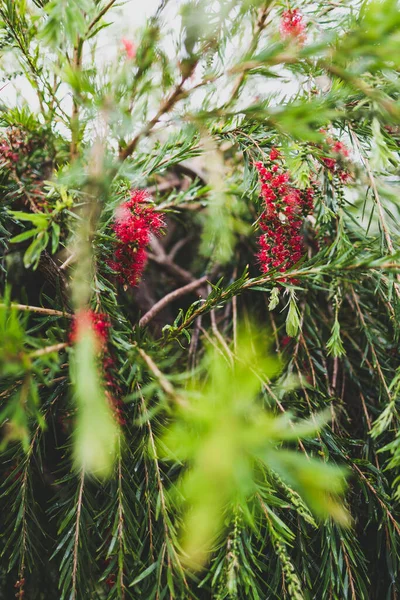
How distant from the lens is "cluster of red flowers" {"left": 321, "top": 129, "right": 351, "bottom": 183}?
69 cm

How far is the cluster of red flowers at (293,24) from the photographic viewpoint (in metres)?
0.63

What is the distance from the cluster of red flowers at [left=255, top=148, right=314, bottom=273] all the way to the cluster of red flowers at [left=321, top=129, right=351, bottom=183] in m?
0.10

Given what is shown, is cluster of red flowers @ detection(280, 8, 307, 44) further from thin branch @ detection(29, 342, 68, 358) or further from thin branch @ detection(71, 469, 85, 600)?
thin branch @ detection(71, 469, 85, 600)

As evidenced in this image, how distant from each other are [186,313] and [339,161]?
38 cm

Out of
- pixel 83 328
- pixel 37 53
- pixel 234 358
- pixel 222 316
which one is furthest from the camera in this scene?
pixel 222 316

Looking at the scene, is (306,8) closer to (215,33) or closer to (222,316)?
(215,33)

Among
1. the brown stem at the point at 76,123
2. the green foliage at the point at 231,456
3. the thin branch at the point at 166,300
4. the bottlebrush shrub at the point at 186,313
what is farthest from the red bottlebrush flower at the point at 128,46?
the green foliage at the point at 231,456

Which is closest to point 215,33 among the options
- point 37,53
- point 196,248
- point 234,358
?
point 37,53

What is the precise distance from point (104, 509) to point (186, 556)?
14 centimetres

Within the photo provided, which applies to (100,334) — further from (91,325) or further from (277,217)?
(277,217)

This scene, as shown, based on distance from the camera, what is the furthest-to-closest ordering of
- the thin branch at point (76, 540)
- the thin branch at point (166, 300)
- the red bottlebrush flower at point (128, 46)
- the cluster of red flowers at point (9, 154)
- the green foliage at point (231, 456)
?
the thin branch at point (166, 300) → the red bottlebrush flower at point (128, 46) → the thin branch at point (76, 540) → the cluster of red flowers at point (9, 154) → the green foliage at point (231, 456)

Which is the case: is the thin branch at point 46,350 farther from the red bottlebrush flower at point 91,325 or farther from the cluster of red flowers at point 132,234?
the cluster of red flowers at point 132,234

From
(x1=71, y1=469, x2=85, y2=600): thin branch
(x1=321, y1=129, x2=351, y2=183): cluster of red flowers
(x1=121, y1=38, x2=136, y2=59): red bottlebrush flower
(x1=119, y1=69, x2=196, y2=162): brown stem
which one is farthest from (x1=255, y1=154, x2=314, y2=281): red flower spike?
(x1=71, y1=469, x2=85, y2=600): thin branch

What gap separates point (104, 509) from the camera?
636 mm
